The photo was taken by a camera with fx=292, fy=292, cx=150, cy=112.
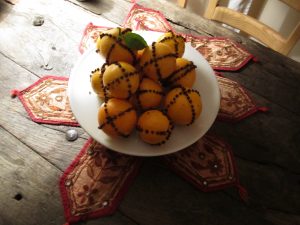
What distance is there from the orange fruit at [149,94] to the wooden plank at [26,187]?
0.24 meters

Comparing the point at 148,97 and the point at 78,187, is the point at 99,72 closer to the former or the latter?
the point at 148,97

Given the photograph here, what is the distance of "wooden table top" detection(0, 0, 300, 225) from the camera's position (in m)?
0.59

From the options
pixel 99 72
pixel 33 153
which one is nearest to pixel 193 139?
pixel 99 72

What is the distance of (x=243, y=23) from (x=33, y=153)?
2.77 ft

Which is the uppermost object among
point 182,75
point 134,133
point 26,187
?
point 182,75

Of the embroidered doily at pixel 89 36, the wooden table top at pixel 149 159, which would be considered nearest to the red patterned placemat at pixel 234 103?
the wooden table top at pixel 149 159

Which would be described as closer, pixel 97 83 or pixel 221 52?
pixel 97 83

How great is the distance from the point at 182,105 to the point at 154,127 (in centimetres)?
7

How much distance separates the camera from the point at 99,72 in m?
0.62

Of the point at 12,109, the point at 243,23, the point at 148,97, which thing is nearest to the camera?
the point at 148,97

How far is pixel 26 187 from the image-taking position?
0.61 m

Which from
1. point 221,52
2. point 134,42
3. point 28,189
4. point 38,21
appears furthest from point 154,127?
point 38,21

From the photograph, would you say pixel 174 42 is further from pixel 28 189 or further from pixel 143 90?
pixel 28 189

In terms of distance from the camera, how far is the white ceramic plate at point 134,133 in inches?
22.8
